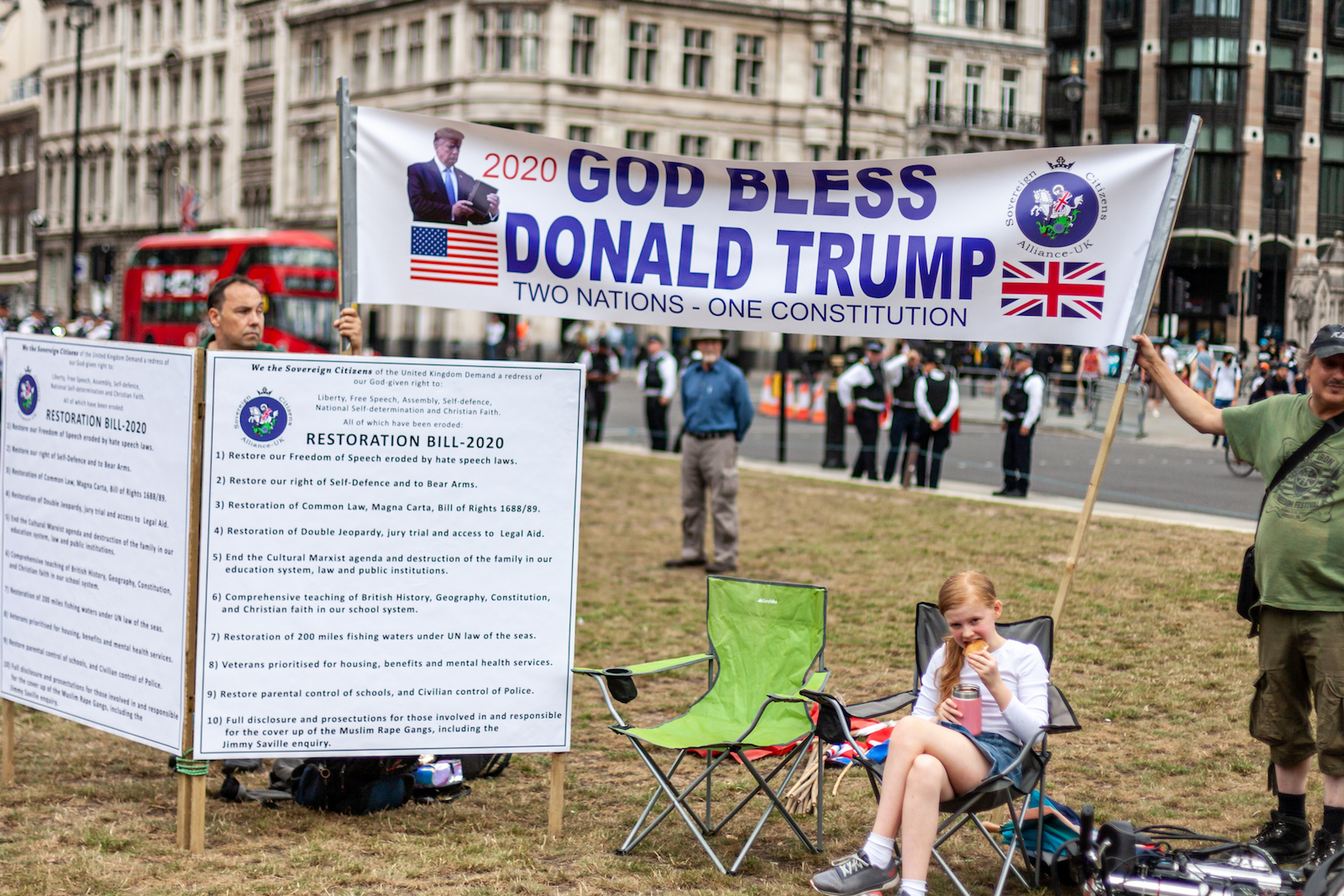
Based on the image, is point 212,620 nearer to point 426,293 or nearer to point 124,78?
point 426,293

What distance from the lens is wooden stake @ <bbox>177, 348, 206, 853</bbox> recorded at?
5258mm

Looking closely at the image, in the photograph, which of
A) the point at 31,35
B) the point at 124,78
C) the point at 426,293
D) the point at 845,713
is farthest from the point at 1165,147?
the point at 31,35

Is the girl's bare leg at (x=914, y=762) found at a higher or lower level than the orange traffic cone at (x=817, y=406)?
lower

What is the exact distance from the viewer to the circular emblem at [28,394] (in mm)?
6000

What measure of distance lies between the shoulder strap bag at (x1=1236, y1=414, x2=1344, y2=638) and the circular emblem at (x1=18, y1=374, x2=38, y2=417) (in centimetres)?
474

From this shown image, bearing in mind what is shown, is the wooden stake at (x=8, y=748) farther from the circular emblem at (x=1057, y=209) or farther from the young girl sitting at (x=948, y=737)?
the circular emblem at (x=1057, y=209)

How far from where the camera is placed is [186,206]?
188 feet

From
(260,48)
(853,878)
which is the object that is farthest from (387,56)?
(853,878)

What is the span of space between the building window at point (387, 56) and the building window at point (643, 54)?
10303 mm

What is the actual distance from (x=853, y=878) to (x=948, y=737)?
1.81ft

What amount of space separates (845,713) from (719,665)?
1.12 m

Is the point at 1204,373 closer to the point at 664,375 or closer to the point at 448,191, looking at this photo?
the point at 664,375

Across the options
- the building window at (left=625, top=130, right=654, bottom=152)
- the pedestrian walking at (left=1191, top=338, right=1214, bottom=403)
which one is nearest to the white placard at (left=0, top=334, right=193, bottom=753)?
the pedestrian walking at (left=1191, top=338, right=1214, bottom=403)

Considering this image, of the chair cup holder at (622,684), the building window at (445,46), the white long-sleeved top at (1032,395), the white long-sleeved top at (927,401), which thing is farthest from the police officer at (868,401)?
the building window at (445,46)
